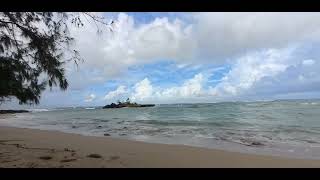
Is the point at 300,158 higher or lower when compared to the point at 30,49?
lower

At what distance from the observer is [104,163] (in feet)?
22.3

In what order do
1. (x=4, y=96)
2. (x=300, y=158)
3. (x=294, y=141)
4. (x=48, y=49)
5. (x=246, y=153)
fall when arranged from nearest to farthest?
(x=48, y=49), (x=4, y=96), (x=300, y=158), (x=246, y=153), (x=294, y=141)

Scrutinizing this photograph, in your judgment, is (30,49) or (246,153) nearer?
(30,49)

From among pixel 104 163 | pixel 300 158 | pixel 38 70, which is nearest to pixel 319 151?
pixel 300 158

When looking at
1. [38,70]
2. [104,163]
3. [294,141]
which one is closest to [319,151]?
[294,141]

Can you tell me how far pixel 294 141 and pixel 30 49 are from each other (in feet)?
30.8
